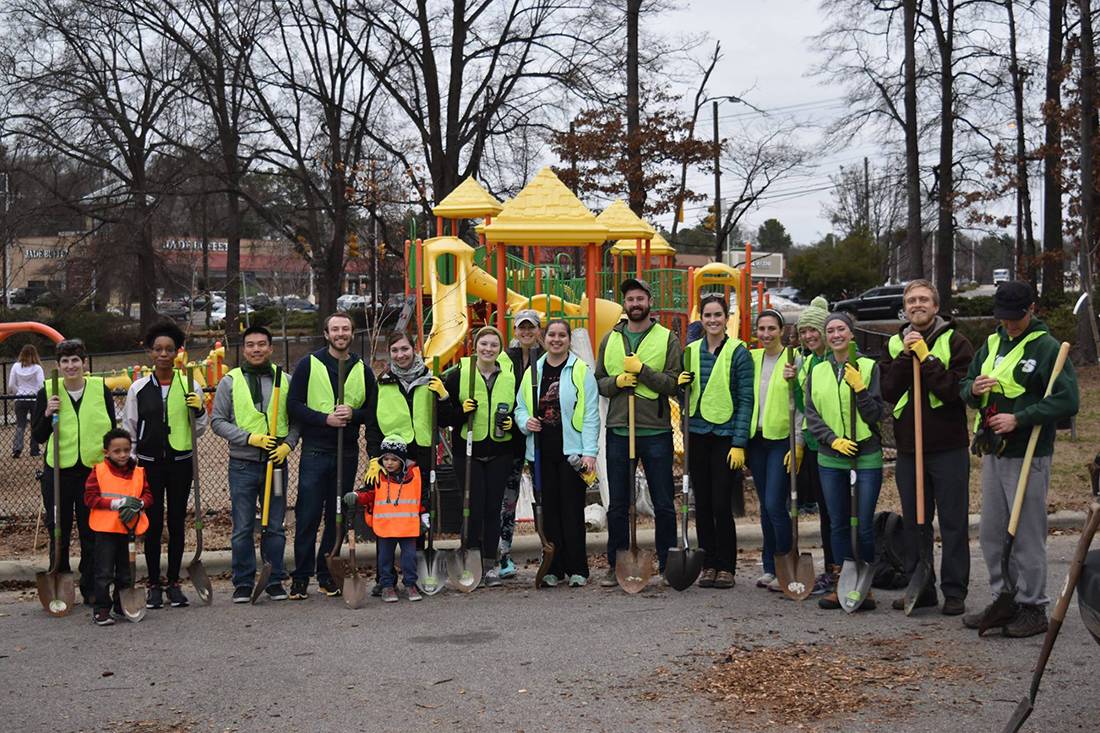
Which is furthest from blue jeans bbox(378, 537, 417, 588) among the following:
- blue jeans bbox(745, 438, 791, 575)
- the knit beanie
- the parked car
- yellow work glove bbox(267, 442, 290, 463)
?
the parked car

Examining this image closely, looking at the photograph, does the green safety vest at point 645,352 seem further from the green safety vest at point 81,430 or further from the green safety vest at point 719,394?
the green safety vest at point 81,430

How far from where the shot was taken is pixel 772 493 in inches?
308

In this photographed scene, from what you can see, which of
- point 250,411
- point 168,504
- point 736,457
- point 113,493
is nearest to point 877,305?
point 736,457

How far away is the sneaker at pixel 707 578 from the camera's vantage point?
7906 millimetres

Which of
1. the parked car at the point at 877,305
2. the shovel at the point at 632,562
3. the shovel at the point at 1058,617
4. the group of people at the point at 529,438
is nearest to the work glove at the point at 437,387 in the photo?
the group of people at the point at 529,438

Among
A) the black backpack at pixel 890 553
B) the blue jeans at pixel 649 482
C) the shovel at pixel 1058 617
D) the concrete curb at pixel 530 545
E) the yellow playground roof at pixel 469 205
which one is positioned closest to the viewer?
the shovel at pixel 1058 617

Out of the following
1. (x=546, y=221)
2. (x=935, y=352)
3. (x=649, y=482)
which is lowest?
(x=649, y=482)

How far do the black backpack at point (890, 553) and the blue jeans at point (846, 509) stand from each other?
0.62 ft

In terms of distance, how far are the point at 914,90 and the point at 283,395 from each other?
24.1 m

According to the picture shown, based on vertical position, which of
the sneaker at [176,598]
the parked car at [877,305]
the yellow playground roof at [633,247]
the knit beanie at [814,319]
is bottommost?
the sneaker at [176,598]

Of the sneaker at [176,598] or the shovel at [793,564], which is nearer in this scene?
the shovel at [793,564]

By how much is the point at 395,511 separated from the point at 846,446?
9.16ft

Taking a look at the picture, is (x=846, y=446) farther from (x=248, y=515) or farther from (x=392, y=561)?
(x=248, y=515)

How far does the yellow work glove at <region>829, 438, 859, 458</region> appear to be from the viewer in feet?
23.7
